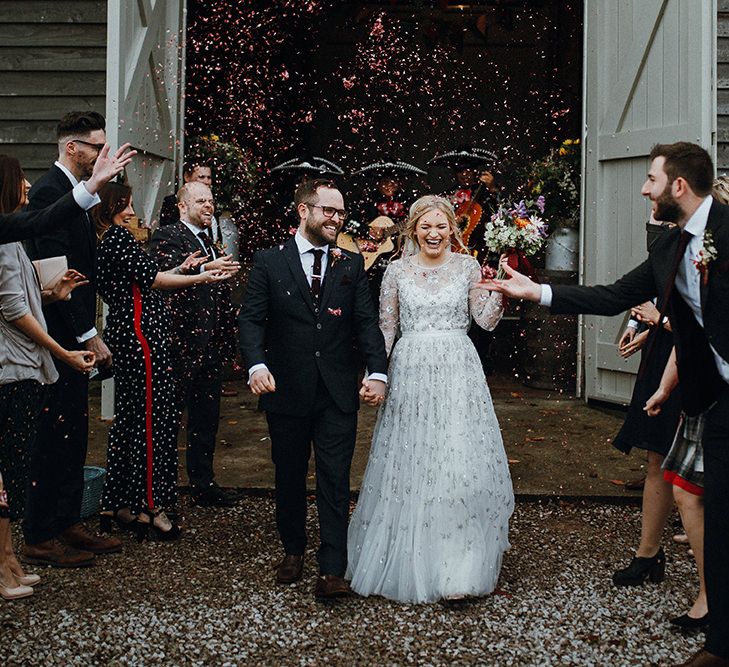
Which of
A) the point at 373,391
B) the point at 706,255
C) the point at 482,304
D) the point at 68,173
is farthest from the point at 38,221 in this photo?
the point at 706,255

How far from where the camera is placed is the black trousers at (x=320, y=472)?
4484 millimetres

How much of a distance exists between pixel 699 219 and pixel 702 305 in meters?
0.34

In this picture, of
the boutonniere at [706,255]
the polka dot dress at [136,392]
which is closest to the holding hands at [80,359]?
the polka dot dress at [136,392]

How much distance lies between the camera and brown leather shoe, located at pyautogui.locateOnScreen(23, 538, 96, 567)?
478cm

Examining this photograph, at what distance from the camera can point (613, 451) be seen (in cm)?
707

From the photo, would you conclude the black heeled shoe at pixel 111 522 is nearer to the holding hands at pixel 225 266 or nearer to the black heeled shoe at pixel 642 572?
the holding hands at pixel 225 266

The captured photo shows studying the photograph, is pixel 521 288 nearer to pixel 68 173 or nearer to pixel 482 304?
pixel 482 304

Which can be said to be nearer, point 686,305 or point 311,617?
point 686,305

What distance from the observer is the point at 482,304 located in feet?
15.6

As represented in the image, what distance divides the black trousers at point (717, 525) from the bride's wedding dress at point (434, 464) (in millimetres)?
1142

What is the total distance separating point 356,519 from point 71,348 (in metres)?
1.71

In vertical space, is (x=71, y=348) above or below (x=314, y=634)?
above

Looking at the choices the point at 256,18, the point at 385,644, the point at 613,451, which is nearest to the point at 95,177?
the point at 385,644

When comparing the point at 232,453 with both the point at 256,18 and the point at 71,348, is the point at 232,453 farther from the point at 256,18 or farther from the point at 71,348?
the point at 256,18
